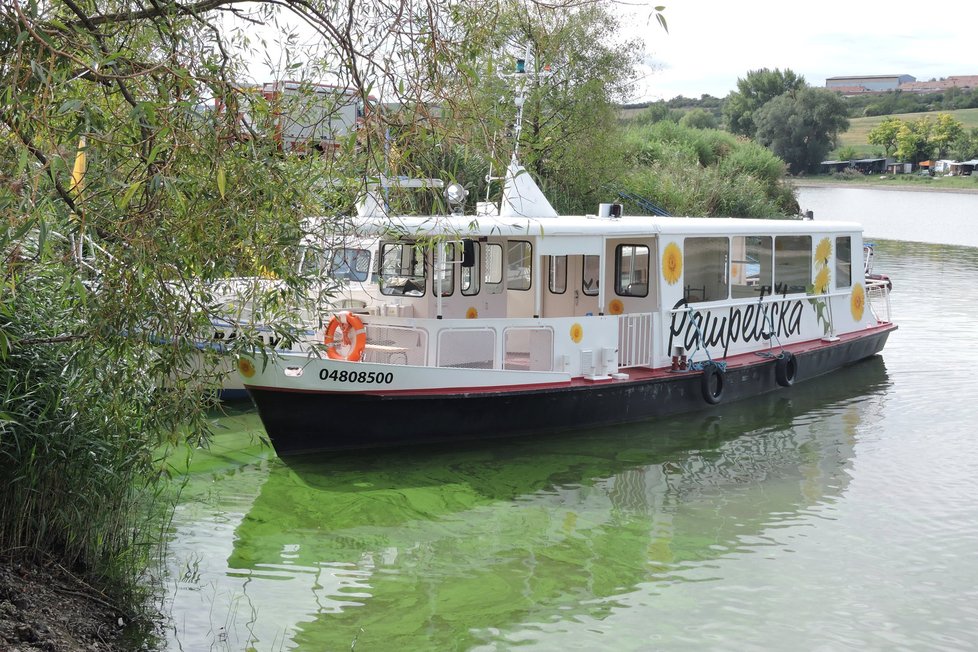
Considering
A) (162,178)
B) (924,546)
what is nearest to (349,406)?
(924,546)

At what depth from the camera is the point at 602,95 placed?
2722cm

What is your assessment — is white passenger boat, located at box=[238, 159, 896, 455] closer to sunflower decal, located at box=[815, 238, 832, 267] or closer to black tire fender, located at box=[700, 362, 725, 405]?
black tire fender, located at box=[700, 362, 725, 405]

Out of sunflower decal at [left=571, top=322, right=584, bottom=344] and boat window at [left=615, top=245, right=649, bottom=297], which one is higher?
boat window at [left=615, top=245, right=649, bottom=297]

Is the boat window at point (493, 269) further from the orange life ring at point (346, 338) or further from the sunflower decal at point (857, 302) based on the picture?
the sunflower decal at point (857, 302)

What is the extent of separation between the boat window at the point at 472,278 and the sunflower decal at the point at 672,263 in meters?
2.46

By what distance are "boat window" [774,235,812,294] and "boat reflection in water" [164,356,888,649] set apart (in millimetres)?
2816

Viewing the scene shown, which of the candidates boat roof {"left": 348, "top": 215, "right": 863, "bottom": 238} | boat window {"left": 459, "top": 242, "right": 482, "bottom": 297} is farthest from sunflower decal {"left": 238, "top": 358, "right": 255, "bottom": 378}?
boat window {"left": 459, "top": 242, "right": 482, "bottom": 297}

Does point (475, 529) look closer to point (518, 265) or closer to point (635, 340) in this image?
point (518, 265)

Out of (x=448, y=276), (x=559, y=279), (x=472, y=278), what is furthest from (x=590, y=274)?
(x=448, y=276)

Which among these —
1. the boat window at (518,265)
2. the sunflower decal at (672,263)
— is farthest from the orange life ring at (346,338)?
the sunflower decal at (672,263)

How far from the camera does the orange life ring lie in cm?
1069

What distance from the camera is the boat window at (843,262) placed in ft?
55.0

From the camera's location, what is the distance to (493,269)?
1244cm

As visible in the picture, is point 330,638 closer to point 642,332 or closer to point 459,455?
point 459,455
